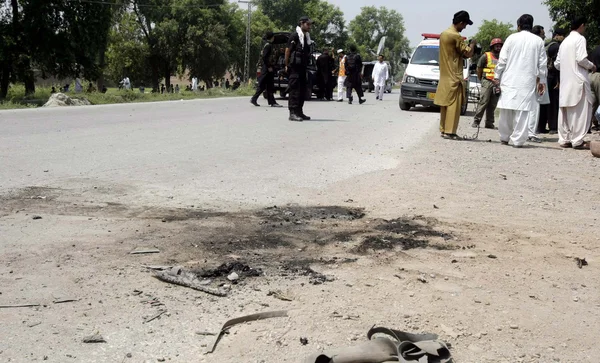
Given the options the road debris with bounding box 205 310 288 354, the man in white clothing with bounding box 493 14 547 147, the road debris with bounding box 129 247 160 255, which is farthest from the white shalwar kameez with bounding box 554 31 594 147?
Result: the road debris with bounding box 205 310 288 354

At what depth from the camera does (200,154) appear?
8.94 metres

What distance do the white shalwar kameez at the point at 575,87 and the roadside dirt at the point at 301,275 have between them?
185 inches

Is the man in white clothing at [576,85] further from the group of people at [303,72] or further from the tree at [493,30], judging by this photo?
the tree at [493,30]

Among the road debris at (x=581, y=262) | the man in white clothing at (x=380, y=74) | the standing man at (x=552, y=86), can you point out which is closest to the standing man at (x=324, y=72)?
the man in white clothing at (x=380, y=74)

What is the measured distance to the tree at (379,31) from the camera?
140000mm

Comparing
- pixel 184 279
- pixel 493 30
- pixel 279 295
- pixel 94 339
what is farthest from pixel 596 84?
pixel 493 30

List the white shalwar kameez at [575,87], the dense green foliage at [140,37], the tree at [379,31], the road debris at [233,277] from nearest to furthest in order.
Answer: the road debris at [233,277]
the white shalwar kameez at [575,87]
the dense green foliage at [140,37]
the tree at [379,31]

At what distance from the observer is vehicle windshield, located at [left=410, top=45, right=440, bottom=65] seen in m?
20.4

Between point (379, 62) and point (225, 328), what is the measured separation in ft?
80.6

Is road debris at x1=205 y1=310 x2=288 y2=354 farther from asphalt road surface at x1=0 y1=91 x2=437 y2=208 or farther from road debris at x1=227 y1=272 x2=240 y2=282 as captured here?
asphalt road surface at x1=0 y1=91 x2=437 y2=208

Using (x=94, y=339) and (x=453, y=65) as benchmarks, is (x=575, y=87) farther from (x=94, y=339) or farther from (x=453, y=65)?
(x=94, y=339)

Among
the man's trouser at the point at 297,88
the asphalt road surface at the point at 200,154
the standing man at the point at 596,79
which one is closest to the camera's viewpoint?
the asphalt road surface at the point at 200,154

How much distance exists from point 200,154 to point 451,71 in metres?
4.50

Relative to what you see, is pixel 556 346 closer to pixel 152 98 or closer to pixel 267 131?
pixel 267 131
